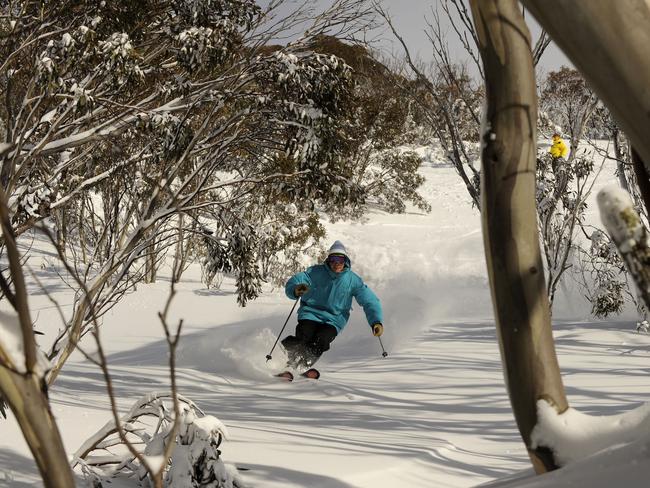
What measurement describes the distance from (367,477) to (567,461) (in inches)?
93.9

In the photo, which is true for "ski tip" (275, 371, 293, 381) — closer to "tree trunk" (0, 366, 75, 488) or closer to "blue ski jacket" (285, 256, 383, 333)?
"blue ski jacket" (285, 256, 383, 333)

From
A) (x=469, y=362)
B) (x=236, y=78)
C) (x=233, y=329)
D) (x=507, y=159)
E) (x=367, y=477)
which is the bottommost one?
(x=367, y=477)

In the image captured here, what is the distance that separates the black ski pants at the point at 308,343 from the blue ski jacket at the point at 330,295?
3.9 inches

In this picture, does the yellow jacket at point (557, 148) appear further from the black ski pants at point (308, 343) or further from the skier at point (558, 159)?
the black ski pants at point (308, 343)

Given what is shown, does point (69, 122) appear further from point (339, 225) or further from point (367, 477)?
point (339, 225)

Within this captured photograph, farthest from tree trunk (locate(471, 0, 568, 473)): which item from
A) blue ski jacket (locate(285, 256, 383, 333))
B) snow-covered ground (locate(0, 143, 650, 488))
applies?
blue ski jacket (locate(285, 256, 383, 333))

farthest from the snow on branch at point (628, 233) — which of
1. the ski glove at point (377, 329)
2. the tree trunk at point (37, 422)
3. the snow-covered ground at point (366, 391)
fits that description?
the ski glove at point (377, 329)

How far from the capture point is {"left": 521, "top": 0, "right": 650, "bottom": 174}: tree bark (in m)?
0.93

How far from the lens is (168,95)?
658cm

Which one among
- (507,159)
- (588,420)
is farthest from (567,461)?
(507,159)

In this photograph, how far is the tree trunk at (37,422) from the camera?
2.63 ft

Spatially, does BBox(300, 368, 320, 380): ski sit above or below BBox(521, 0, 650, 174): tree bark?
above

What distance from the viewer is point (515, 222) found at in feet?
4.50

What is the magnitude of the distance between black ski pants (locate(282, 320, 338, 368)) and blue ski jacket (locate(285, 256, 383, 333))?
0.10m
